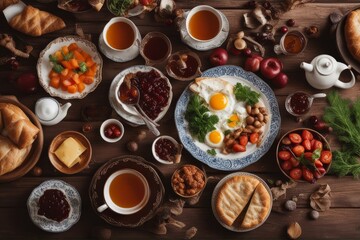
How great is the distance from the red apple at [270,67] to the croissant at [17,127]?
1.49m

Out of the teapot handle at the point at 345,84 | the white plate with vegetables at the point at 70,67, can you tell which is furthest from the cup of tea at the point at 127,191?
the teapot handle at the point at 345,84

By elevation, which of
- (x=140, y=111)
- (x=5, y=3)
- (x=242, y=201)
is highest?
(x=5, y=3)

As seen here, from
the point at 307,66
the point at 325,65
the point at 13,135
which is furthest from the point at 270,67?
the point at 13,135

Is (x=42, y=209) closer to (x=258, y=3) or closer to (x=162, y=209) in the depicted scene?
(x=162, y=209)

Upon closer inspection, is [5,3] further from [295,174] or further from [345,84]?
[345,84]

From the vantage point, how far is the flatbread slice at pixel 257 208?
325cm

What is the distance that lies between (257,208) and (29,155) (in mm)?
1483

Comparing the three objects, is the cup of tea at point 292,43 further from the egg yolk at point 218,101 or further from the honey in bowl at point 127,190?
the honey in bowl at point 127,190

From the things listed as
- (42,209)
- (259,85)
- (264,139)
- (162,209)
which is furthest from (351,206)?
(42,209)

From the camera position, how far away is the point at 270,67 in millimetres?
3391

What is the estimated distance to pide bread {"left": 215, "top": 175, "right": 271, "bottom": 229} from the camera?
3.26 m

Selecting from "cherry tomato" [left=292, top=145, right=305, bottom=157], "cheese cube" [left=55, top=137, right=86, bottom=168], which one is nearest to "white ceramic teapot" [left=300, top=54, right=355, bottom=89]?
"cherry tomato" [left=292, top=145, right=305, bottom=157]

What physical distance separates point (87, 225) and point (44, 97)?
873 mm

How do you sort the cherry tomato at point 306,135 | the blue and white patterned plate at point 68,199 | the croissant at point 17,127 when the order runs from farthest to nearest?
1. the cherry tomato at point 306,135
2. the blue and white patterned plate at point 68,199
3. the croissant at point 17,127
